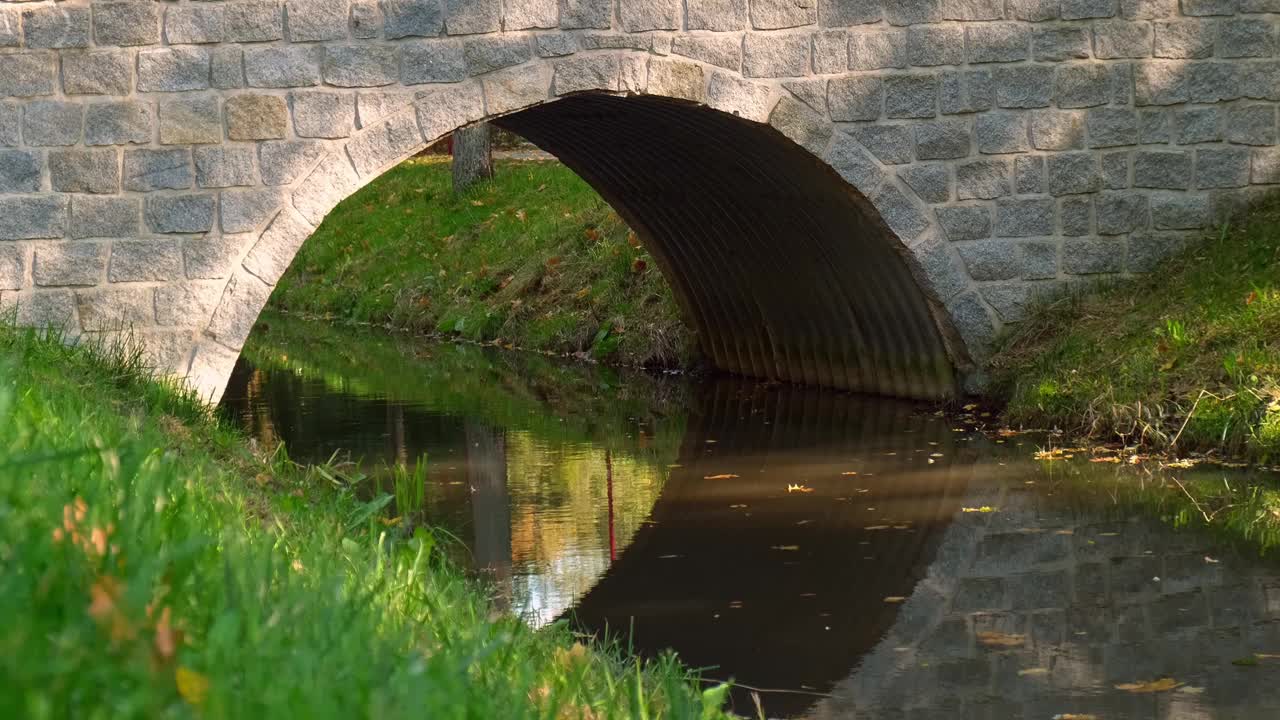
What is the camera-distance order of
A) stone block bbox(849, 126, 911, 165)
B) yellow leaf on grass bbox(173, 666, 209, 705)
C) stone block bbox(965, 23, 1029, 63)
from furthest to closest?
stone block bbox(965, 23, 1029, 63) < stone block bbox(849, 126, 911, 165) < yellow leaf on grass bbox(173, 666, 209, 705)

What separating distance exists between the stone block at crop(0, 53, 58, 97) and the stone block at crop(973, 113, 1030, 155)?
16.4 feet

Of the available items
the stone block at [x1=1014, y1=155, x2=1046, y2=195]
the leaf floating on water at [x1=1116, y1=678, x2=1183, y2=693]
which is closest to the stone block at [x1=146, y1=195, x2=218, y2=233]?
the stone block at [x1=1014, y1=155, x2=1046, y2=195]

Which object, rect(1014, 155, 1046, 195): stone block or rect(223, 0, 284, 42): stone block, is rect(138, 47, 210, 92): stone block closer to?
rect(223, 0, 284, 42): stone block

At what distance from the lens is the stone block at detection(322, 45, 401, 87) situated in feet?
27.1

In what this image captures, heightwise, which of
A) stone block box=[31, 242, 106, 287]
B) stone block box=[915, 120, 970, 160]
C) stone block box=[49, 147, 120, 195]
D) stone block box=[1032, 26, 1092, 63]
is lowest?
stone block box=[31, 242, 106, 287]

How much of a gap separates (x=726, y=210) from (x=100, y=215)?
184 inches

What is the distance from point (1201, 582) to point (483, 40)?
453cm

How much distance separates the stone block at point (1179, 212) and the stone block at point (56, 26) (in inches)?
238

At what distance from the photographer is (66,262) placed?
26.7 feet

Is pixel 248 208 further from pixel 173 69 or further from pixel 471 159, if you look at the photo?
pixel 471 159

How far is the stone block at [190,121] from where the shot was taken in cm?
812

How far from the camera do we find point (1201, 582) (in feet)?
19.2

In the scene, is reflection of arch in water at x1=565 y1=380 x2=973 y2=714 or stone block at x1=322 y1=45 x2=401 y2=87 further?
stone block at x1=322 y1=45 x2=401 y2=87

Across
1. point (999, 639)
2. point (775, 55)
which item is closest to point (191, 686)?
point (999, 639)
